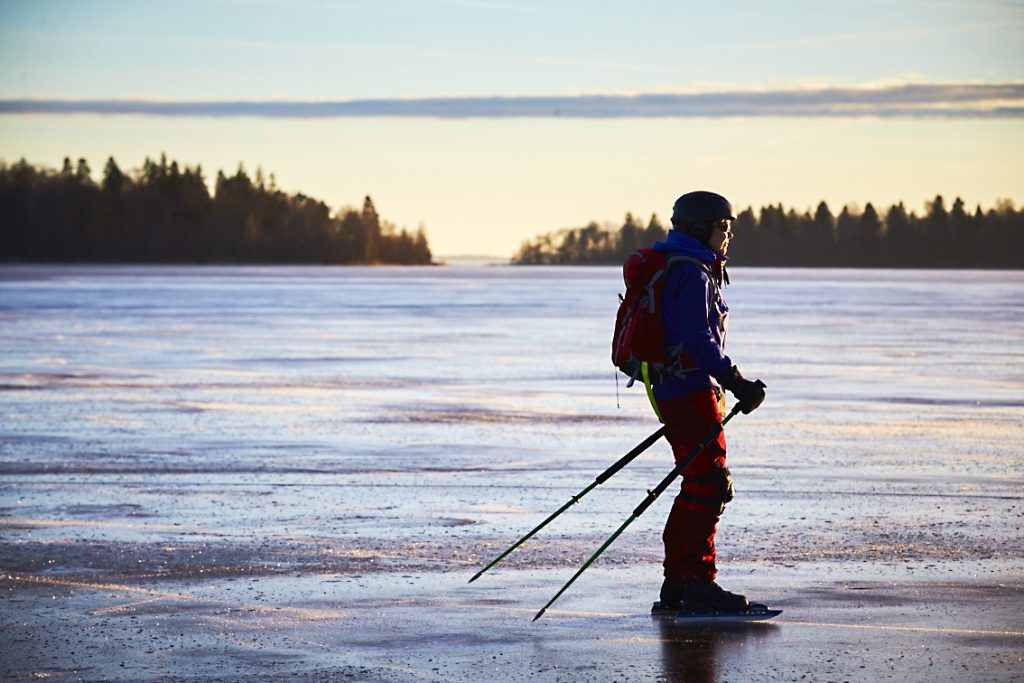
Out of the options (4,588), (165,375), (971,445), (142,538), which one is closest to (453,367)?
(165,375)

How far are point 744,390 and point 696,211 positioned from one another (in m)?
0.88

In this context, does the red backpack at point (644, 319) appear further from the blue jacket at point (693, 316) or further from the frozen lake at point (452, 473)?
the frozen lake at point (452, 473)

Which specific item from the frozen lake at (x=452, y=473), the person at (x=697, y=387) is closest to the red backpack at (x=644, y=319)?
the person at (x=697, y=387)

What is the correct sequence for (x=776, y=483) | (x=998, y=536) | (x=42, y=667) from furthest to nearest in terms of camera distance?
(x=776, y=483), (x=998, y=536), (x=42, y=667)

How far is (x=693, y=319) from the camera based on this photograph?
676cm

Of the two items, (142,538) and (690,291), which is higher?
(690,291)

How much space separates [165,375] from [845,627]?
46.3 feet

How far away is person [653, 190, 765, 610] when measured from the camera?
676cm

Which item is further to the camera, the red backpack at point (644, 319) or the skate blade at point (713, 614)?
the red backpack at point (644, 319)

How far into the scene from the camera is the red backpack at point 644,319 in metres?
6.81

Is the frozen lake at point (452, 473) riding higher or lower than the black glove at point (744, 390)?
lower

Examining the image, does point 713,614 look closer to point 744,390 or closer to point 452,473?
point 744,390

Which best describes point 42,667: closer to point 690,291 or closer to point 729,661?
point 729,661

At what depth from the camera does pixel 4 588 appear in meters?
7.17
